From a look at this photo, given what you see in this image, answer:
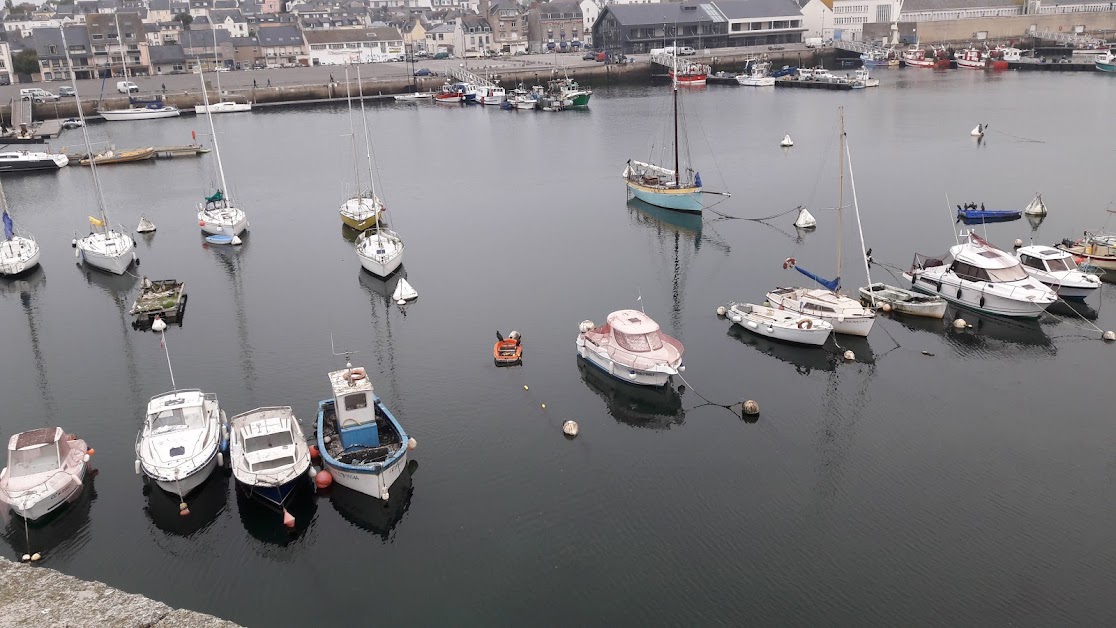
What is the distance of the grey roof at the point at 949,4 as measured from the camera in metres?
179

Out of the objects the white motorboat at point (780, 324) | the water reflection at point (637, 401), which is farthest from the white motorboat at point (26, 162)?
the white motorboat at point (780, 324)

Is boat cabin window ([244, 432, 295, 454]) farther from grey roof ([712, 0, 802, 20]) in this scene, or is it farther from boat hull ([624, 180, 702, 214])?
grey roof ([712, 0, 802, 20])

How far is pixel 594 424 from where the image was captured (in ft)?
108

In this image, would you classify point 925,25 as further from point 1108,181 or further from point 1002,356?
point 1002,356

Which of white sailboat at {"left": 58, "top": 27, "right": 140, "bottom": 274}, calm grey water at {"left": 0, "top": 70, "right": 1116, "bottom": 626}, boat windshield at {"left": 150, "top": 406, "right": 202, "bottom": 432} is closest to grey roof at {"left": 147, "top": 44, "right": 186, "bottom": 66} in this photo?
calm grey water at {"left": 0, "top": 70, "right": 1116, "bottom": 626}

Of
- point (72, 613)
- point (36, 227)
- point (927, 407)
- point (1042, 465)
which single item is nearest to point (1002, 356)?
point (927, 407)

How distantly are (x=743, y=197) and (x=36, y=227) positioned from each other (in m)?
53.7

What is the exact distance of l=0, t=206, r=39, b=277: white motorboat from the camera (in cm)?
5041

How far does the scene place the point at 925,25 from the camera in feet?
581

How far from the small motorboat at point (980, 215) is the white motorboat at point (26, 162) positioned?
3208 inches

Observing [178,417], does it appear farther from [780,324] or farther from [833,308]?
[833,308]

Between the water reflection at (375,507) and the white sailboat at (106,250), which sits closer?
the water reflection at (375,507)

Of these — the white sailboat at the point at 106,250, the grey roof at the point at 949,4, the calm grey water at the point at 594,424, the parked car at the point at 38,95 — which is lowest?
the calm grey water at the point at 594,424

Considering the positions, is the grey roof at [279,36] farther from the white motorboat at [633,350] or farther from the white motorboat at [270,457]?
the white motorboat at [270,457]
